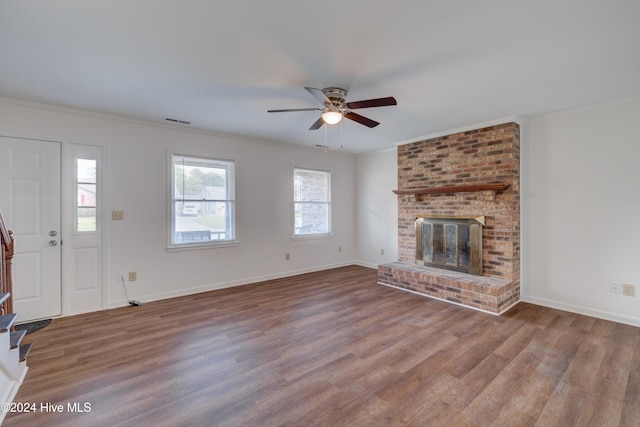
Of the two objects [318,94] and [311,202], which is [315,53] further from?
[311,202]

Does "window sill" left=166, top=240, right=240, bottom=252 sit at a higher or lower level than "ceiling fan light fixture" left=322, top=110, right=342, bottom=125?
lower

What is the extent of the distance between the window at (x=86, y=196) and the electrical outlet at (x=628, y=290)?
6.28 metres

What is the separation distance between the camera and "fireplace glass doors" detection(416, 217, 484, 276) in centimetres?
403

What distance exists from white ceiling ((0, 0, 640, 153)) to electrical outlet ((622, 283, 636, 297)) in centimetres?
207

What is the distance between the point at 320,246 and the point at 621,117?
4.63 metres

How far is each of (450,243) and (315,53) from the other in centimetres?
341

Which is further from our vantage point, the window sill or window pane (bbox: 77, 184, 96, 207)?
the window sill

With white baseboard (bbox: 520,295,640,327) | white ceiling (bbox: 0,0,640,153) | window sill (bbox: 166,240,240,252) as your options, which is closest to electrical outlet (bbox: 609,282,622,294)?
white baseboard (bbox: 520,295,640,327)

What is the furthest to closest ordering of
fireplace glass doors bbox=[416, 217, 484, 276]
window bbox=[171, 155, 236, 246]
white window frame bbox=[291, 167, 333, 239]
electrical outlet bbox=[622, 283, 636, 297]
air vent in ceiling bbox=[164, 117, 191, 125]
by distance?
white window frame bbox=[291, 167, 333, 239] < window bbox=[171, 155, 236, 246] < fireplace glass doors bbox=[416, 217, 484, 276] < air vent in ceiling bbox=[164, 117, 191, 125] < electrical outlet bbox=[622, 283, 636, 297]

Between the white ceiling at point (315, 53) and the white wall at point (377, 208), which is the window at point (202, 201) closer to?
the white ceiling at point (315, 53)

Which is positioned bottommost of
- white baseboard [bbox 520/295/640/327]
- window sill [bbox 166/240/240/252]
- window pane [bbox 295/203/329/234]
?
white baseboard [bbox 520/295/640/327]

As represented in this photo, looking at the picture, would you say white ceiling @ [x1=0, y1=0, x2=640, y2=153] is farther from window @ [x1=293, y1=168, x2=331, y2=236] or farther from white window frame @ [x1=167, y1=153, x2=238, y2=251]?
window @ [x1=293, y1=168, x2=331, y2=236]

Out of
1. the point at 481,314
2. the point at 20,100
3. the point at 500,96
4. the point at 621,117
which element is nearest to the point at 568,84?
the point at 500,96

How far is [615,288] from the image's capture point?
3.21 meters
